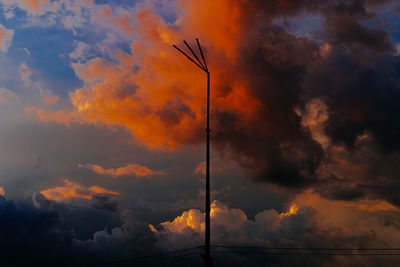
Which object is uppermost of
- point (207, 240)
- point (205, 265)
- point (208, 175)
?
point (208, 175)

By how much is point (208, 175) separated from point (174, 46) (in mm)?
11909

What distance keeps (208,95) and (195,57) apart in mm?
3646

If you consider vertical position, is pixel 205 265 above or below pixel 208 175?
below

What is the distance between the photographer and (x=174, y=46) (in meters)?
31.6

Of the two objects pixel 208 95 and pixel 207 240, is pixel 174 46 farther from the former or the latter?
pixel 207 240

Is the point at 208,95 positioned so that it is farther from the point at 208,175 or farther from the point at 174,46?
the point at 208,175

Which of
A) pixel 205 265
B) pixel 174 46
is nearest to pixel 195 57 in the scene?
pixel 174 46

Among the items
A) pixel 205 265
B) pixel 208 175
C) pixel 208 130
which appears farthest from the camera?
pixel 208 130

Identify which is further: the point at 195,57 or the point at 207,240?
the point at 195,57

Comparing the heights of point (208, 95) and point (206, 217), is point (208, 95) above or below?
above

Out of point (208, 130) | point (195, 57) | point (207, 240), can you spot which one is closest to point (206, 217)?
point (207, 240)

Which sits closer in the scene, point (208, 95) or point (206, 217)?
point (206, 217)

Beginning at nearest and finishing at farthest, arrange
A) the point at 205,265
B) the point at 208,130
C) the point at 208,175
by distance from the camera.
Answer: the point at 205,265
the point at 208,175
the point at 208,130

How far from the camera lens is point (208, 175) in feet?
94.7
